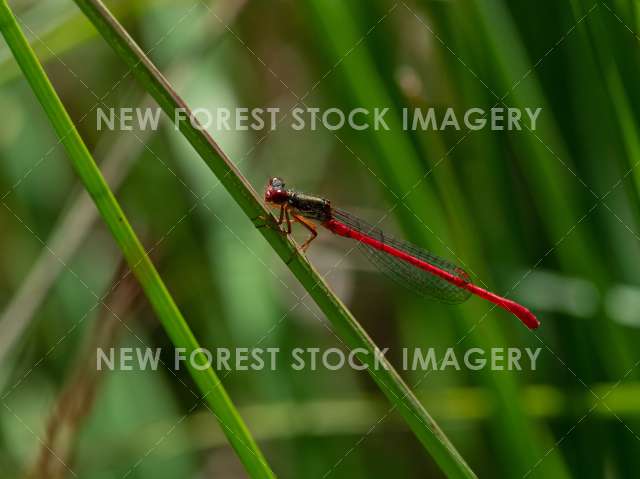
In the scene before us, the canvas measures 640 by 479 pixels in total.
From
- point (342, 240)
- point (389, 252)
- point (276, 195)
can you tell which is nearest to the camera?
point (276, 195)

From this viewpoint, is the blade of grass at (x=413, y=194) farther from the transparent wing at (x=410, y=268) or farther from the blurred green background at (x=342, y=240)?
the transparent wing at (x=410, y=268)

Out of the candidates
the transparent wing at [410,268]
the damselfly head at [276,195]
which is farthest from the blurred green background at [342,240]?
the damselfly head at [276,195]

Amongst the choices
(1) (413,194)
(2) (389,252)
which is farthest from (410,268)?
(1) (413,194)

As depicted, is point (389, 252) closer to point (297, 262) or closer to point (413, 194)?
point (413, 194)

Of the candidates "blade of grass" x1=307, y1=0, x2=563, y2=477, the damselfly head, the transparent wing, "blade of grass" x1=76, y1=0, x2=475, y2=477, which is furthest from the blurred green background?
"blade of grass" x1=76, y1=0, x2=475, y2=477

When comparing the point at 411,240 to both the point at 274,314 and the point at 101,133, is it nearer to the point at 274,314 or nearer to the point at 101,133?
the point at 274,314

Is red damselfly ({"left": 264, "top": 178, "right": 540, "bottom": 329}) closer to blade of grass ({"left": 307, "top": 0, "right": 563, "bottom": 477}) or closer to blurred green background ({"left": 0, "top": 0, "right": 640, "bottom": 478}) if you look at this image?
blurred green background ({"left": 0, "top": 0, "right": 640, "bottom": 478})

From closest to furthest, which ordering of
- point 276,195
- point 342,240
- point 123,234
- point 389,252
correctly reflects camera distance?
point 123,234 < point 276,195 < point 389,252 < point 342,240
